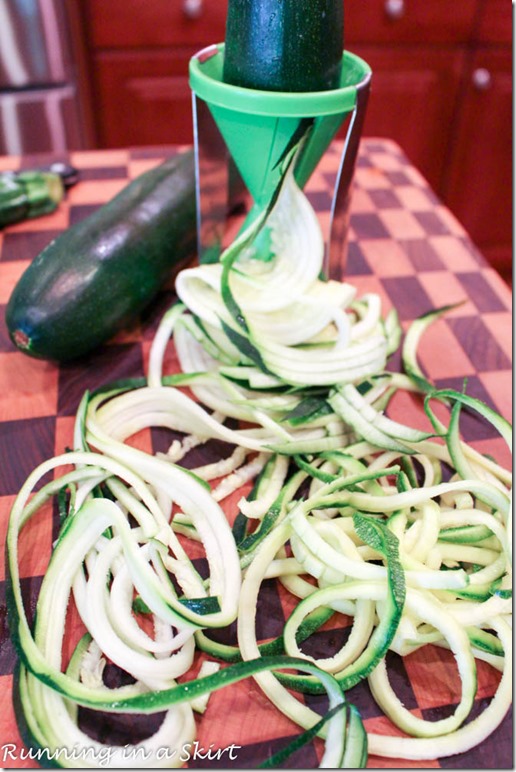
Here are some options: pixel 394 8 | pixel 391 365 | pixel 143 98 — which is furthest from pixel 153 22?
pixel 391 365

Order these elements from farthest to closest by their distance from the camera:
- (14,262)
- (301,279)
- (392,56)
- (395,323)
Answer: (392,56) → (14,262) → (395,323) → (301,279)

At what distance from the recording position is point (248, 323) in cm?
104

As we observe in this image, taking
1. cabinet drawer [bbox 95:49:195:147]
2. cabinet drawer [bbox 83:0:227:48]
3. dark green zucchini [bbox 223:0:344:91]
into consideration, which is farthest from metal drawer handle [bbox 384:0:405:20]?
dark green zucchini [bbox 223:0:344:91]

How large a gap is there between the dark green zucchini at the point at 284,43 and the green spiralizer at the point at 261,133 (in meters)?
0.03

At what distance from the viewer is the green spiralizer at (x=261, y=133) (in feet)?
3.22

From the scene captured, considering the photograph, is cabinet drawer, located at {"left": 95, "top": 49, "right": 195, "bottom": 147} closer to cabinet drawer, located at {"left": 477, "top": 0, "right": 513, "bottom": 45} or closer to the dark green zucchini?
cabinet drawer, located at {"left": 477, "top": 0, "right": 513, "bottom": 45}

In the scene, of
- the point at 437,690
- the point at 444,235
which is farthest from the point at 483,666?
the point at 444,235

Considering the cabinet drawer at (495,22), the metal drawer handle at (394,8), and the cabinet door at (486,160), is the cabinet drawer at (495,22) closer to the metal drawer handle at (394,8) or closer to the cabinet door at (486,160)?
the cabinet door at (486,160)

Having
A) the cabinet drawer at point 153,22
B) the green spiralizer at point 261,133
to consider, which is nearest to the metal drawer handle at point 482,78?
the cabinet drawer at point 153,22

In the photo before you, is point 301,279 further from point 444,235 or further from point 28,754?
point 28,754

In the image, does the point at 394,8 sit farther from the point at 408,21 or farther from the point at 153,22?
the point at 153,22

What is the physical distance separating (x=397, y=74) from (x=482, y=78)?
1.03 feet

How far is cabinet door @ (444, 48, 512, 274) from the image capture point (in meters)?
2.36

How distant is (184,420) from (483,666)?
1.83 feet
